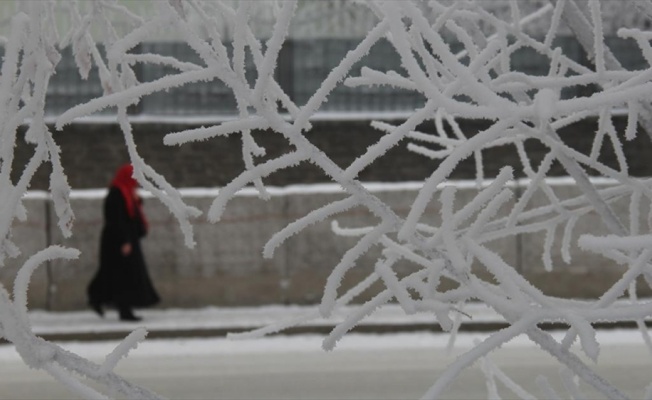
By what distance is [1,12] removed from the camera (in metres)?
15.5

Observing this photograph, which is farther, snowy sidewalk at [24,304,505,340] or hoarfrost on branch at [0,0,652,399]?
snowy sidewalk at [24,304,505,340]

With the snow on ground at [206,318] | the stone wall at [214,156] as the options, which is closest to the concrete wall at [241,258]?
the snow on ground at [206,318]

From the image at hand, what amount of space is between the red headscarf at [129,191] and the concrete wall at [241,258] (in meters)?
0.56

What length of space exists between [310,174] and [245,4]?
14.3 meters

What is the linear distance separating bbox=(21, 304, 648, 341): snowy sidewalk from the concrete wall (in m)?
0.12

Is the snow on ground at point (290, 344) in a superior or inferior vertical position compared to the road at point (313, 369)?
superior

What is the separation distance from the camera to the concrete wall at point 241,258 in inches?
442

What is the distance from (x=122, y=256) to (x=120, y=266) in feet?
0.34

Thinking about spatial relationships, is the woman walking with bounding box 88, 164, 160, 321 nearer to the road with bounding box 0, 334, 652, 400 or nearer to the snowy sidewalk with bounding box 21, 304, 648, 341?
the snowy sidewalk with bounding box 21, 304, 648, 341

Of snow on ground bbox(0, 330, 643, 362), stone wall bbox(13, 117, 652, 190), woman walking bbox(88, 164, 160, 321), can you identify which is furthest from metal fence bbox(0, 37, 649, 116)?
snow on ground bbox(0, 330, 643, 362)

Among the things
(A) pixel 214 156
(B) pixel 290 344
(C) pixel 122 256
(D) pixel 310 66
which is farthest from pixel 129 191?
(D) pixel 310 66

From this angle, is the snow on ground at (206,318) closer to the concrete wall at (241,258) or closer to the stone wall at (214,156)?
the concrete wall at (241,258)

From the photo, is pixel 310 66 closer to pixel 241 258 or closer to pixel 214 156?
pixel 214 156

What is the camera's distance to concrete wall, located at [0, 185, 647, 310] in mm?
11234
